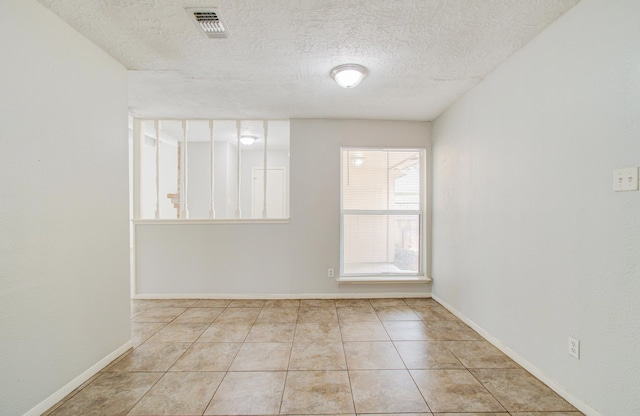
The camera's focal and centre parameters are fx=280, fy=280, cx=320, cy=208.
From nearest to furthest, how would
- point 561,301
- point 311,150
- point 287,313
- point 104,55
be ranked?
point 561,301 → point 104,55 → point 287,313 → point 311,150

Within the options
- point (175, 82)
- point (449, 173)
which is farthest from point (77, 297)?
point (449, 173)

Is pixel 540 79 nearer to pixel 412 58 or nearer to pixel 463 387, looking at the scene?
pixel 412 58

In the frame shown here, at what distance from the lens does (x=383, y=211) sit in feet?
13.0

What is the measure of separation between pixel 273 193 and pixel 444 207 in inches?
161

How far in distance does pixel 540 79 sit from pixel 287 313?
317 cm

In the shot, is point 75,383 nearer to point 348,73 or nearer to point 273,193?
point 348,73

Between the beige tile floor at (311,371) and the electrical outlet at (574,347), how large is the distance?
0.31 meters

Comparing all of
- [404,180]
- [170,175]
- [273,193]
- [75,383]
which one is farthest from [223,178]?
[75,383]

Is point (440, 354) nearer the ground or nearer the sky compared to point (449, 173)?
nearer the ground

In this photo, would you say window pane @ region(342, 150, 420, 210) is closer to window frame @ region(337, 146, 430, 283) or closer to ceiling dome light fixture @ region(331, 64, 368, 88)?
window frame @ region(337, 146, 430, 283)

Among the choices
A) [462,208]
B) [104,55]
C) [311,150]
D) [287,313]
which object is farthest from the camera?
[311,150]

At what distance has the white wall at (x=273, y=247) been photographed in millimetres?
3809

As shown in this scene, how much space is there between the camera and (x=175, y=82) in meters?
2.75

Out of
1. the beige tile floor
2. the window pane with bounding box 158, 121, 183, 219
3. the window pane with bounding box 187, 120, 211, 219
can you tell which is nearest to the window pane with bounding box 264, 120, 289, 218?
the window pane with bounding box 187, 120, 211, 219
